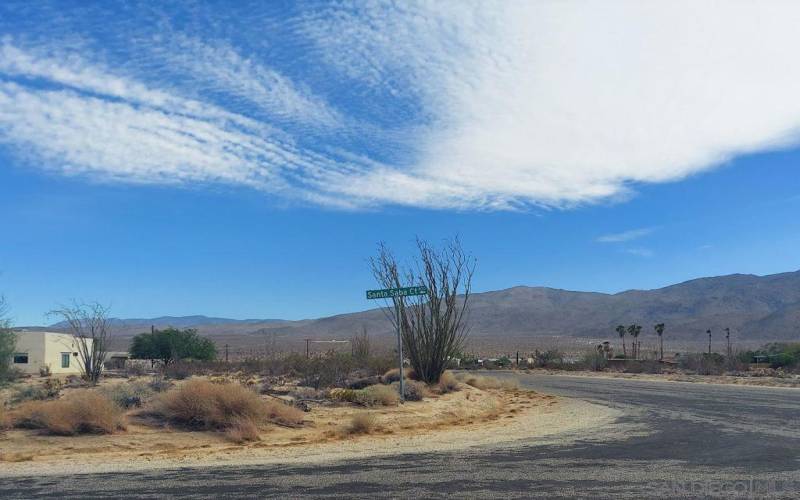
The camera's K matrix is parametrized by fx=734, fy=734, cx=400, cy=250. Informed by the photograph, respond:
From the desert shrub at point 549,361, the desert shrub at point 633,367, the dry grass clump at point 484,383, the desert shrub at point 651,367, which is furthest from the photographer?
the desert shrub at point 549,361

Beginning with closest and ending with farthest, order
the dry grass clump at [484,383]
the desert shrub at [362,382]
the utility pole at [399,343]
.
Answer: the utility pole at [399,343] → the desert shrub at [362,382] → the dry grass clump at [484,383]

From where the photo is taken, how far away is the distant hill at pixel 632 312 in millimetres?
130500

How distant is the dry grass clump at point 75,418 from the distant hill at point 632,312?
114 metres

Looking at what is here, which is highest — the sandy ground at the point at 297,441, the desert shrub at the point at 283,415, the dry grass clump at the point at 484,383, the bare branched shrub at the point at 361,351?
the bare branched shrub at the point at 361,351

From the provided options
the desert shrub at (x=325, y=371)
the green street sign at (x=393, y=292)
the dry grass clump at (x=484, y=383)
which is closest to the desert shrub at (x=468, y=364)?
the dry grass clump at (x=484, y=383)

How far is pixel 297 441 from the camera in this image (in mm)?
16281

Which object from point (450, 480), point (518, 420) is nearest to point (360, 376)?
point (518, 420)

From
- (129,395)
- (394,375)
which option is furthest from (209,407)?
(394,375)

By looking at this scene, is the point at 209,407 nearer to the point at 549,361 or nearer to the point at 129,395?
the point at 129,395

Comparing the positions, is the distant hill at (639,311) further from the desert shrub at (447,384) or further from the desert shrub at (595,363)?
the desert shrub at (447,384)

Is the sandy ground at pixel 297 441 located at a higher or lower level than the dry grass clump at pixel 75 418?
lower

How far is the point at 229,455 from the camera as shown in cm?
1439

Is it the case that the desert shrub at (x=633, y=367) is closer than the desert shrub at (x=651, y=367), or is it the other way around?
the desert shrub at (x=651, y=367)

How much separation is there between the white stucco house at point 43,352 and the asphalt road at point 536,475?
1712 inches
